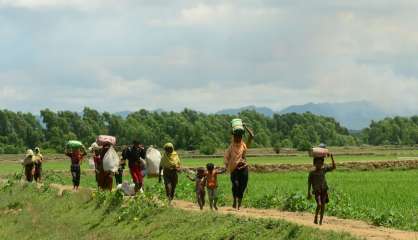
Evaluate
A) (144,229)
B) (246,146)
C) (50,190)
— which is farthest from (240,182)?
(50,190)

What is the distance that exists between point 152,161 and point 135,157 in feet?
1.90

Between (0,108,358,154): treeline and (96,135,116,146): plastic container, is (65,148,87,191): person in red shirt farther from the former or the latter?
(0,108,358,154): treeline

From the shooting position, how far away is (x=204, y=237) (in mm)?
13086

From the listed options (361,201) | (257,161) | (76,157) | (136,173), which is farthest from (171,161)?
(257,161)

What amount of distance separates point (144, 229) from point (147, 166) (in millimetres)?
3123

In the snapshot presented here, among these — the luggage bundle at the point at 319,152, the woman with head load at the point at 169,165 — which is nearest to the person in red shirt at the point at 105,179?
the woman with head load at the point at 169,165

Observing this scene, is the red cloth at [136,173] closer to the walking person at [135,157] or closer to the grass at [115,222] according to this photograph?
the walking person at [135,157]

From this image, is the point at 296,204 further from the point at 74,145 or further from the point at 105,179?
the point at 74,145

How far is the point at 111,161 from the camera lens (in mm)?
18344

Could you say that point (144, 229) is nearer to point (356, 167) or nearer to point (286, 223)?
point (286, 223)

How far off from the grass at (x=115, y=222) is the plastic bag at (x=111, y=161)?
0.74 meters

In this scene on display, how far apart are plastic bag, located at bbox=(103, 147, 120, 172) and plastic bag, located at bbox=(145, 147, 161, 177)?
0.94 m

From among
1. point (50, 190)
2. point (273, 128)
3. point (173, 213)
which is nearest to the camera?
point (173, 213)

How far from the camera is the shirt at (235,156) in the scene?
15273 millimetres
